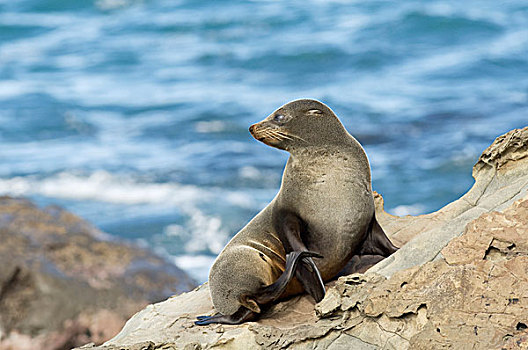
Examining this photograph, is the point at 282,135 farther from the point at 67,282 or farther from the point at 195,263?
the point at 195,263

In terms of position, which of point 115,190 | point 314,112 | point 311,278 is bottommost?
point 115,190

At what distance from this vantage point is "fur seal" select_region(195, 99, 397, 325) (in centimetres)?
379

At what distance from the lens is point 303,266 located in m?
3.75

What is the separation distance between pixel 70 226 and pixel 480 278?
180 inches

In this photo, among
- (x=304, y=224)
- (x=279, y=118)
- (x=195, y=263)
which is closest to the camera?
(x=304, y=224)

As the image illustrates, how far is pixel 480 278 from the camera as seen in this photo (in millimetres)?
2928

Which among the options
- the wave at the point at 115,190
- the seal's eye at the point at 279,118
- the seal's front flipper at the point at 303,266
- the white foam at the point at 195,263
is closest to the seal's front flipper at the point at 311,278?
the seal's front flipper at the point at 303,266

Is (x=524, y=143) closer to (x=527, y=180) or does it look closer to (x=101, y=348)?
(x=527, y=180)

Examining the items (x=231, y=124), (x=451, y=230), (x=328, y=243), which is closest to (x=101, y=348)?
(x=328, y=243)

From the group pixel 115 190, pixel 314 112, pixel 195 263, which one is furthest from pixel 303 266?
pixel 115 190

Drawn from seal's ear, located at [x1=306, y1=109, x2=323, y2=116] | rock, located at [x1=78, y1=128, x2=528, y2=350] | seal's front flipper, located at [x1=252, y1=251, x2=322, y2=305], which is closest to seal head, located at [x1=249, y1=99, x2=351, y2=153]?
seal's ear, located at [x1=306, y1=109, x2=323, y2=116]

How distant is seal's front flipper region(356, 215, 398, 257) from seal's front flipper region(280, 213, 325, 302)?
1.19 feet

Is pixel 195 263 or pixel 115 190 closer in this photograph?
pixel 195 263

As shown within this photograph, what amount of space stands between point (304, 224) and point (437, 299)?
3.43 ft
